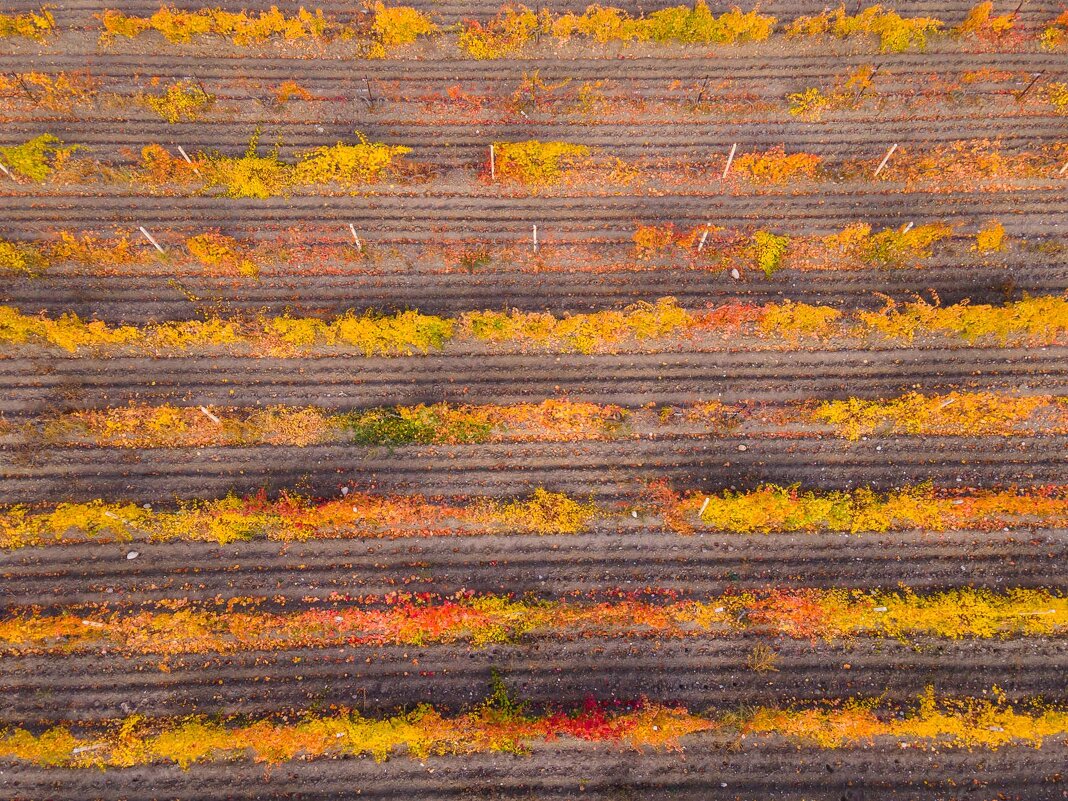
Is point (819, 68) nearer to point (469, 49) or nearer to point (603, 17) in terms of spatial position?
point (603, 17)

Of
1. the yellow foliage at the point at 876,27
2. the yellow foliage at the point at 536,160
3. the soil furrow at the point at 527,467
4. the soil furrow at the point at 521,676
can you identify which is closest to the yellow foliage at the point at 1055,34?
the yellow foliage at the point at 876,27

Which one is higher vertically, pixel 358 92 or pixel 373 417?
pixel 358 92

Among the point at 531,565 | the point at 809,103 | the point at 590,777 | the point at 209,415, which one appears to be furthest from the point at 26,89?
the point at 590,777

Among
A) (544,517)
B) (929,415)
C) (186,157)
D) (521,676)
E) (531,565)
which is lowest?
(521,676)

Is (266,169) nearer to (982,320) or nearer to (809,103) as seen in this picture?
(809,103)

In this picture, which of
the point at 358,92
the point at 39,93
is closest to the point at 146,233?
the point at 39,93

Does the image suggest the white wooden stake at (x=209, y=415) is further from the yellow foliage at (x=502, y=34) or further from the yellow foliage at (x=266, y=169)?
the yellow foliage at (x=502, y=34)

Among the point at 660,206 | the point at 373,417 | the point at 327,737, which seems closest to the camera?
the point at 327,737
